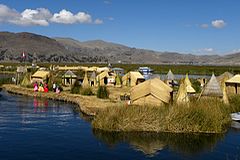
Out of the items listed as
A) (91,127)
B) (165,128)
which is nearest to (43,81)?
(91,127)

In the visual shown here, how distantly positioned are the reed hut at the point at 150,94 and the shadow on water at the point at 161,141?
768 centimetres

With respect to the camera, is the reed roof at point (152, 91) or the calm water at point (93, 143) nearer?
the calm water at point (93, 143)

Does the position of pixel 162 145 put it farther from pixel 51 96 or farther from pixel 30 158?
pixel 51 96

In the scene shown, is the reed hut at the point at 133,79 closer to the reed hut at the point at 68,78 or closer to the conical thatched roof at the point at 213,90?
the reed hut at the point at 68,78

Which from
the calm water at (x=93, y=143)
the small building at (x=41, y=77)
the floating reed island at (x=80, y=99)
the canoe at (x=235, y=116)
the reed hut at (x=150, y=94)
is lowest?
the calm water at (x=93, y=143)

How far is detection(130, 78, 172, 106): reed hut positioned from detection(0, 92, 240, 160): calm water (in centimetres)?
528

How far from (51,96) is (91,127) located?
67.4ft

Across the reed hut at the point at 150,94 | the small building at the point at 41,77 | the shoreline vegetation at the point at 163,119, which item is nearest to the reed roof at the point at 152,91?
the reed hut at the point at 150,94

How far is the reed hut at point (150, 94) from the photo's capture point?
Result: 31.6 m

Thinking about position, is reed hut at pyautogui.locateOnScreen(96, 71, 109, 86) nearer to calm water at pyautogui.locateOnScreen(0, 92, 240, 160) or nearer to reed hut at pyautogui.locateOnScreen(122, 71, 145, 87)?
reed hut at pyautogui.locateOnScreen(122, 71, 145, 87)

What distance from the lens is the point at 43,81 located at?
5897 centimetres

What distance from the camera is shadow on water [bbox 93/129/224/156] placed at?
70.1ft

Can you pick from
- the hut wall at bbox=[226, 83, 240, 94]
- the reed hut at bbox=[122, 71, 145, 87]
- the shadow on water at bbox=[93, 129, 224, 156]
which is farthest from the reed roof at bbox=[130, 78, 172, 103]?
the reed hut at bbox=[122, 71, 145, 87]

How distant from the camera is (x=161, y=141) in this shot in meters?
22.7
